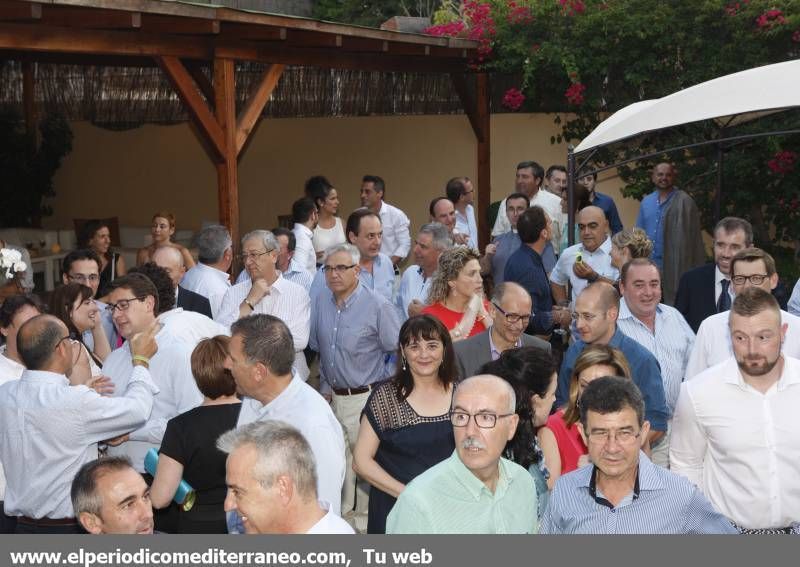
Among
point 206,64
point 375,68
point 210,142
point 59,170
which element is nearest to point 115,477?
point 210,142

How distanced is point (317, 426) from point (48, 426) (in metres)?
1.14

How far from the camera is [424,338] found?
457 centimetres

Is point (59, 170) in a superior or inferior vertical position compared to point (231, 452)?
superior

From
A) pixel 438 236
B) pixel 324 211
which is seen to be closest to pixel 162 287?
pixel 438 236

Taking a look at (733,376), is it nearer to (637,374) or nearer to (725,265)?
(637,374)

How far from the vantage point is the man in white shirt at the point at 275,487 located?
3.04 m

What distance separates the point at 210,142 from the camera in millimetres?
9500

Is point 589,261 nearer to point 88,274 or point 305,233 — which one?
point 305,233

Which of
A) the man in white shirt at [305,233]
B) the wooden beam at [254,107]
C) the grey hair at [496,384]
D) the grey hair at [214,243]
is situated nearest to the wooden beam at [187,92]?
the wooden beam at [254,107]

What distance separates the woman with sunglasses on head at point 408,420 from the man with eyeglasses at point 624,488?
3.24 feet

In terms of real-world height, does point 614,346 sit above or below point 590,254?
below

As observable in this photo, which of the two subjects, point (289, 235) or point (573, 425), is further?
point (289, 235)

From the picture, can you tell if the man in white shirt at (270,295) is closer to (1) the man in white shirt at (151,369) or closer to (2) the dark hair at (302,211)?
(1) the man in white shirt at (151,369)

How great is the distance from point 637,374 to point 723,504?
824mm
